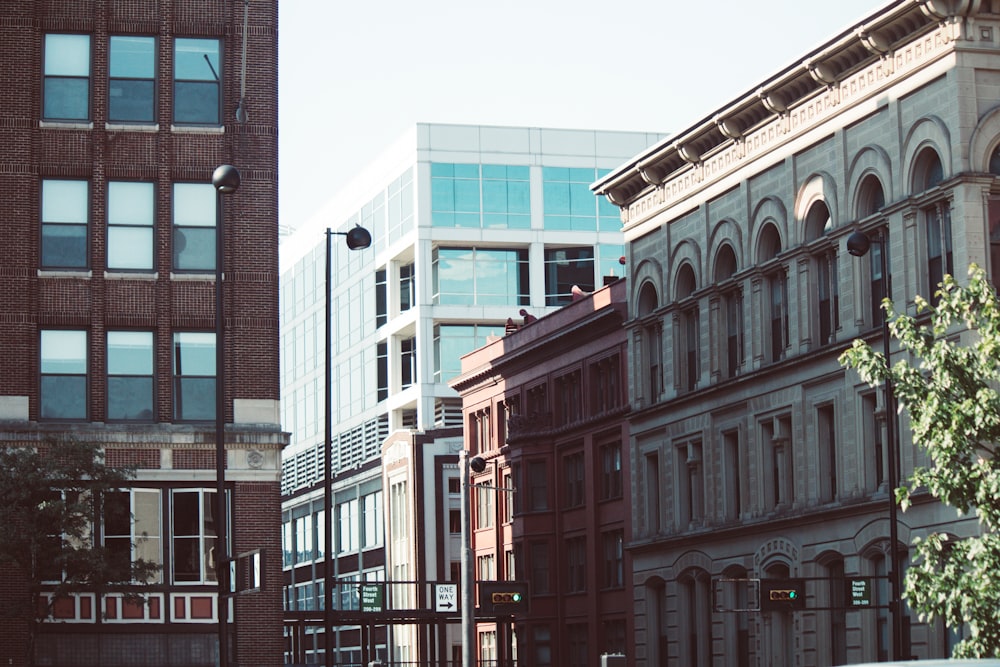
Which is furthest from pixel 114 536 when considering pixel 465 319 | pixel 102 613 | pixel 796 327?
pixel 465 319

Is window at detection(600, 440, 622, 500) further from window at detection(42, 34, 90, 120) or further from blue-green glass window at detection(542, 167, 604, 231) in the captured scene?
blue-green glass window at detection(542, 167, 604, 231)

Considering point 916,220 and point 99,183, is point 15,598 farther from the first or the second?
point 916,220

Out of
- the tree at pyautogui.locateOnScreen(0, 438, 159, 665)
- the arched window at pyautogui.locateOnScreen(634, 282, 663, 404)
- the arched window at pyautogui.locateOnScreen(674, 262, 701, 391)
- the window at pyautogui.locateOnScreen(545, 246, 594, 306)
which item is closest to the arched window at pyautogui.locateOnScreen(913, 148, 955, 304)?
the arched window at pyautogui.locateOnScreen(674, 262, 701, 391)

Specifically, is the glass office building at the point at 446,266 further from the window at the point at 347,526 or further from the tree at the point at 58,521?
the tree at the point at 58,521

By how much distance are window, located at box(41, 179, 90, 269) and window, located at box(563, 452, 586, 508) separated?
31.5 metres

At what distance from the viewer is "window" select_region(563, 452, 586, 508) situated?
253ft

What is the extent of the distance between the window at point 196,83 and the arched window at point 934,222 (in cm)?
1796

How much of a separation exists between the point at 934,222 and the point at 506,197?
54.6m

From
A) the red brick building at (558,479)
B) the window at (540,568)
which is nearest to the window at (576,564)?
the red brick building at (558,479)

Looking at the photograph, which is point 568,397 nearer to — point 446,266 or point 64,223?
point 446,266

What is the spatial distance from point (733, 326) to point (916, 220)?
12626mm

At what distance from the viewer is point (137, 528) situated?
4850 centimetres

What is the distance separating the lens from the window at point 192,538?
48594 mm

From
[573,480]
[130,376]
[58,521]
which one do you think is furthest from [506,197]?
[58,521]
